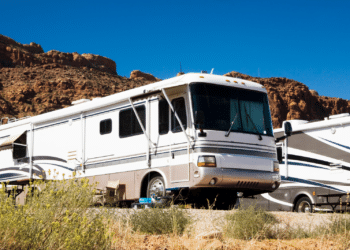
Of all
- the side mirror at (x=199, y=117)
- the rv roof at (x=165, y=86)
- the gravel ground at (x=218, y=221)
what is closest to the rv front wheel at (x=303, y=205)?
the rv roof at (x=165, y=86)

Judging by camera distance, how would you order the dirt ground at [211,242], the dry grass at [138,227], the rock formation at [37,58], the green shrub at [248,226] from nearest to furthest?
the dry grass at [138,227] → the dirt ground at [211,242] → the green shrub at [248,226] → the rock formation at [37,58]

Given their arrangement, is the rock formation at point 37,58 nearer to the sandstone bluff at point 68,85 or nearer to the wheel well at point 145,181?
the sandstone bluff at point 68,85

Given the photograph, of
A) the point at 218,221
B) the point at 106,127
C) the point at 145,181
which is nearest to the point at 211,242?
the point at 218,221

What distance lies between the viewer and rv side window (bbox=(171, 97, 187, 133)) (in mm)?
9739

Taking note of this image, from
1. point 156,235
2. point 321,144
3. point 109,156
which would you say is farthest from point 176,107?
point 321,144

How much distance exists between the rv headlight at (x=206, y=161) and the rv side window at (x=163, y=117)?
3.74 feet

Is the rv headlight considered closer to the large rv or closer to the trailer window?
the large rv

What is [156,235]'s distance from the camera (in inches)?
251

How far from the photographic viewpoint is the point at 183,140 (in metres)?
9.68

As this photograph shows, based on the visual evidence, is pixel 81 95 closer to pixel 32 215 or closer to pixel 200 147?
pixel 200 147

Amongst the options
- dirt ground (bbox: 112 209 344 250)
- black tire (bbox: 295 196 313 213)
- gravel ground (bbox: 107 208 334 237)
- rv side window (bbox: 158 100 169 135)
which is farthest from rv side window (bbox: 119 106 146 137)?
black tire (bbox: 295 196 313 213)

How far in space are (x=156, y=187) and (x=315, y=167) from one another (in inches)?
221

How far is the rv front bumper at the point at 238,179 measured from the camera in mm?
9305

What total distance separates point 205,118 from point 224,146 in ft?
2.24
